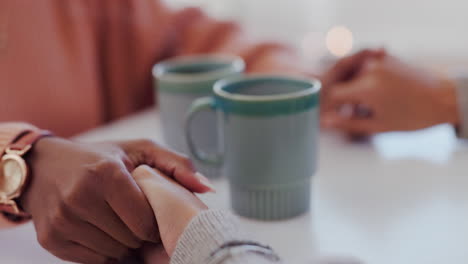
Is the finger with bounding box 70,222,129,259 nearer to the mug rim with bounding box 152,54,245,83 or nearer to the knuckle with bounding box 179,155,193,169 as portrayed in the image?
the knuckle with bounding box 179,155,193,169

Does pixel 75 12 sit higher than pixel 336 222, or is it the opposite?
pixel 75 12

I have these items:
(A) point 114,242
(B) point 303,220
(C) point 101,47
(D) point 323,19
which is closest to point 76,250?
(A) point 114,242

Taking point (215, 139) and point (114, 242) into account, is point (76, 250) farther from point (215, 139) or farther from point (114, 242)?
point (215, 139)

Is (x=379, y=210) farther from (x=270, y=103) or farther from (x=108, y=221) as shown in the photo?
(x=108, y=221)

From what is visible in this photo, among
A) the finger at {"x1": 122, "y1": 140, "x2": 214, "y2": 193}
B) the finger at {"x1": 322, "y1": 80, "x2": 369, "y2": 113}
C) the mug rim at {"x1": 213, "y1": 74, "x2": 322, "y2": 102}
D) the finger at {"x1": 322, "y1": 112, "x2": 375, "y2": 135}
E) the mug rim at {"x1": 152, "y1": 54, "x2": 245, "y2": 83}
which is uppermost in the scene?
the mug rim at {"x1": 213, "y1": 74, "x2": 322, "y2": 102}

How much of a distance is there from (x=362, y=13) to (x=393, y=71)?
0.51 m

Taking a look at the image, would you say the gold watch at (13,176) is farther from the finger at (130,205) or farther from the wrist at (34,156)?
the finger at (130,205)

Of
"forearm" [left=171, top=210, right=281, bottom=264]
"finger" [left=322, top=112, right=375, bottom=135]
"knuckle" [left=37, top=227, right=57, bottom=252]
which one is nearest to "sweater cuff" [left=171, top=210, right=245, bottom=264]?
"forearm" [left=171, top=210, right=281, bottom=264]

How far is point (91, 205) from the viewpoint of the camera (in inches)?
15.2

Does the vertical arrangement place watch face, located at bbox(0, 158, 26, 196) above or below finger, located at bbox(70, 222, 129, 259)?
above

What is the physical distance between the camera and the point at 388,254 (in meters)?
0.43

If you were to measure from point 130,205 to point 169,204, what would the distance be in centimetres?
3

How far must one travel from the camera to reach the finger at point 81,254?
1.32 feet

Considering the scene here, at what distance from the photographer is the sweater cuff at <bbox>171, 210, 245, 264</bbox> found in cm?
34
